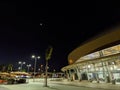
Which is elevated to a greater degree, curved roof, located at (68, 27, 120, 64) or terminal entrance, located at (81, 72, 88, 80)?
curved roof, located at (68, 27, 120, 64)

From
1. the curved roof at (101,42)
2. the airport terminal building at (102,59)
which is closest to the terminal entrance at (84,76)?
the airport terminal building at (102,59)

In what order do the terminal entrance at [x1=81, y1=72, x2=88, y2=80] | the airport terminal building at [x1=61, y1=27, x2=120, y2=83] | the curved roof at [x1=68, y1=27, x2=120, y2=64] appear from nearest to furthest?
the airport terminal building at [x1=61, y1=27, x2=120, y2=83] < the curved roof at [x1=68, y1=27, x2=120, y2=64] < the terminal entrance at [x1=81, y1=72, x2=88, y2=80]

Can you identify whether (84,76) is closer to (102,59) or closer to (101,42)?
(101,42)

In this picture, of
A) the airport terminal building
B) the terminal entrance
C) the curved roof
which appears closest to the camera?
the airport terminal building

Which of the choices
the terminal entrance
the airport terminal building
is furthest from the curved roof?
the terminal entrance

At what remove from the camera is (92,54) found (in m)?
36.5

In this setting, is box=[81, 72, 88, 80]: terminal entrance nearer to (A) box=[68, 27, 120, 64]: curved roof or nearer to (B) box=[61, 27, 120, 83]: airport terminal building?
(B) box=[61, 27, 120, 83]: airport terminal building

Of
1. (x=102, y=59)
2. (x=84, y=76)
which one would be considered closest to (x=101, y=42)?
(x=102, y=59)

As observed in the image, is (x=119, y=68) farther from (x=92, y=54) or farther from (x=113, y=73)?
(x=92, y=54)

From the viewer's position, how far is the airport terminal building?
28.3m

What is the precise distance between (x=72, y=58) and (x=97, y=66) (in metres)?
16.3

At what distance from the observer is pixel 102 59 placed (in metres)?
27.5

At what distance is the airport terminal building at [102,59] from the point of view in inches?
1115

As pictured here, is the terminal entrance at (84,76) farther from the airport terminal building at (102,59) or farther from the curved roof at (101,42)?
the curved roof at (101,42)
